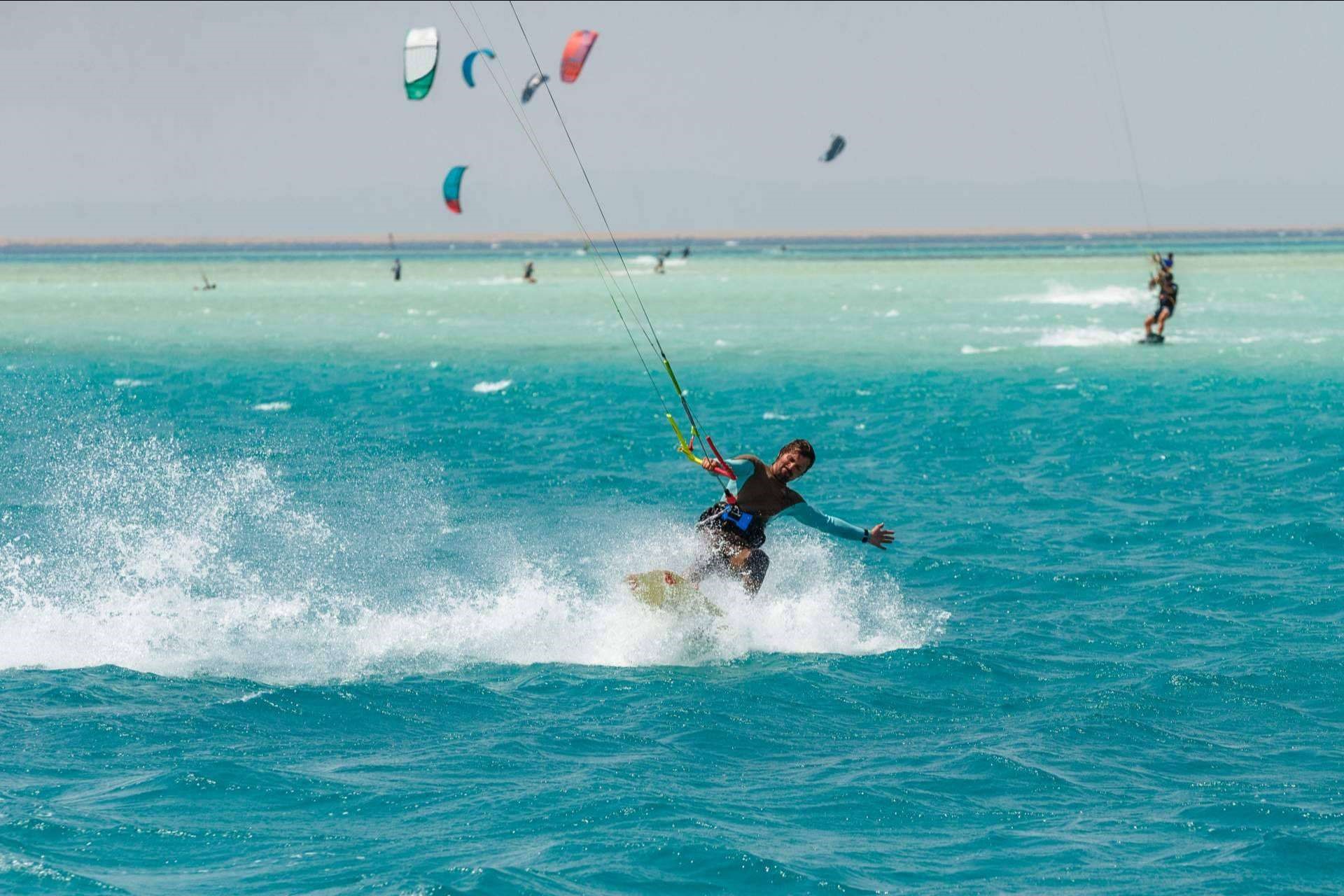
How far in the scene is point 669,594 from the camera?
1270 centimetres

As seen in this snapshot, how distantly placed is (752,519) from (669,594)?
949mm

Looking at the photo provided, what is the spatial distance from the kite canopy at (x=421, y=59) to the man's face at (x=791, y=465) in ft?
71.6

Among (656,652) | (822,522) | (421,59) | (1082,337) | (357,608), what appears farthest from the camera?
(1082,337)

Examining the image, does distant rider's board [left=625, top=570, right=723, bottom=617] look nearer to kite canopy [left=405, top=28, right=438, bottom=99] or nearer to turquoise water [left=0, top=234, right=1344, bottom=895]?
turquoise water [left=0, top=234, right=1344, bottom=895]

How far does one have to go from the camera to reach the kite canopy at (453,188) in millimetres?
38344

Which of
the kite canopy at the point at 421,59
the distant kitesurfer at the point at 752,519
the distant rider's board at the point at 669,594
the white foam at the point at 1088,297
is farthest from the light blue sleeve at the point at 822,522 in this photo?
the white foam at the point at 1088,297

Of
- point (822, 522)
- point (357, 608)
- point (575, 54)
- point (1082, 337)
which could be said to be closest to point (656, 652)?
point (822, 522)

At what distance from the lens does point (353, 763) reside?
992 cm

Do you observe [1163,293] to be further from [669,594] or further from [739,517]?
[669,594]

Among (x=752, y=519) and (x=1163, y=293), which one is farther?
(x=1163, y=293)

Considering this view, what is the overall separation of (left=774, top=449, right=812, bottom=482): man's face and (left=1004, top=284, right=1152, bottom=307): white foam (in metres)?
59.2

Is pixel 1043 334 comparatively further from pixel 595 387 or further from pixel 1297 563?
pixel 1297 563

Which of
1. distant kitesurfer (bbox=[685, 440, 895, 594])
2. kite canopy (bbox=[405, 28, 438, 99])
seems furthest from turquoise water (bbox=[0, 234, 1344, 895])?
kite canopy (bbox=[405, 28, 438, 99])

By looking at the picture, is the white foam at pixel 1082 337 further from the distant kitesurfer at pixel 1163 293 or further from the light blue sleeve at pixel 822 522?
the light blue sleeve at pixel 822 522
